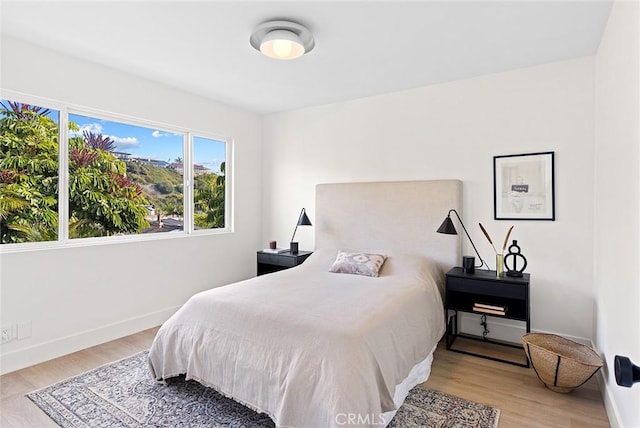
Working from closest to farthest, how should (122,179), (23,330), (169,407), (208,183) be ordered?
(169,407) < (23,330) < (122,179) < (208,183)

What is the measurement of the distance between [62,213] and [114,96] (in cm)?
115

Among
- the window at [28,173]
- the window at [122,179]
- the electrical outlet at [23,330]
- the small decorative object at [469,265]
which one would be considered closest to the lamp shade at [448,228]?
the small decorative object at [469,265]

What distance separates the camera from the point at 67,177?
9.57 feet

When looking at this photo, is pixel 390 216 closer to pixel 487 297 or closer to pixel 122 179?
pixel 487 297

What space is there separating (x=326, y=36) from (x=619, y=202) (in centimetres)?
209

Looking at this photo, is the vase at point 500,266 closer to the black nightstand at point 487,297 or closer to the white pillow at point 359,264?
the black nightstand at point 487,297

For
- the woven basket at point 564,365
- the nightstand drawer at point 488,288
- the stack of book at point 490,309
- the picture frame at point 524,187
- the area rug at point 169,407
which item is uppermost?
the picture frame at point 524,187

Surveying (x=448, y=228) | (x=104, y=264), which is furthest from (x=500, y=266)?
(x=104, y=264)

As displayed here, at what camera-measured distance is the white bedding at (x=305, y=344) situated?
166cm

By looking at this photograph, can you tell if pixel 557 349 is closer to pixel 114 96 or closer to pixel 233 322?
pixel 233 322

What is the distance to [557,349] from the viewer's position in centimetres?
254

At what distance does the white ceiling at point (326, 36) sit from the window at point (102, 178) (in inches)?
23.6

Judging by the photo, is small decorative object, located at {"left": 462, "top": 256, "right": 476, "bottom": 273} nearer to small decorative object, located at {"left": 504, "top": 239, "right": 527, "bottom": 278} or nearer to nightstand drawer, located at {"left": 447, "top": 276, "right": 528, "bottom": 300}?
nightstand drawer, located at {"left": 447, "top": 276, "right": 528, "bottom": 300}

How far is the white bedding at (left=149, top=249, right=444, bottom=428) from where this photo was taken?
5.46 feet
